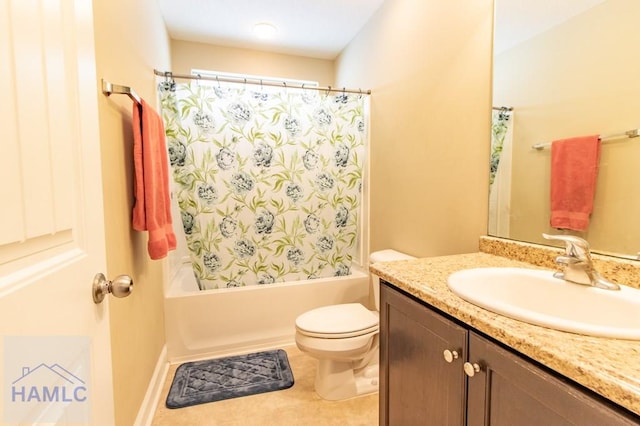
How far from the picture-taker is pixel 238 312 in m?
2.15

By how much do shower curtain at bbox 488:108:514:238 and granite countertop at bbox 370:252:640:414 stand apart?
59 cm

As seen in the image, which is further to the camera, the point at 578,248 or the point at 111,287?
the point at 578,248

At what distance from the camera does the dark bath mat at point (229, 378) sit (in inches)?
66.3

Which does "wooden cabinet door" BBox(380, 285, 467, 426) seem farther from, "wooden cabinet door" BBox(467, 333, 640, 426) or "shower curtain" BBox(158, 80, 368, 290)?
"shower curtain" BBox(158, 80, 368, 290)

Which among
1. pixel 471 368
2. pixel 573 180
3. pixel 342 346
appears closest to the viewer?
pixel 471 368

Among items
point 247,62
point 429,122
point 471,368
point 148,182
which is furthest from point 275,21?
point 471,368

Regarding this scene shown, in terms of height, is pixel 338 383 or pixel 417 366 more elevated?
pixel 417 366

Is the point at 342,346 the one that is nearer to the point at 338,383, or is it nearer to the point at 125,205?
the point at 338,383

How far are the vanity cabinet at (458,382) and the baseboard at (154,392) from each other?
3.71 ft

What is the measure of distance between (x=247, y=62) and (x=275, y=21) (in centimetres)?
58

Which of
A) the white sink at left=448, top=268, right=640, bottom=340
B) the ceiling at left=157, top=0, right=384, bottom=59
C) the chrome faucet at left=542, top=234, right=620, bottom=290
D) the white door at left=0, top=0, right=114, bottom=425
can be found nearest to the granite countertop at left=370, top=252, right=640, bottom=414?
the white sink at left=448, top=268, right=640, bottom=340

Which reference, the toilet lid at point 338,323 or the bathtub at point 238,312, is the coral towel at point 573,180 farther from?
the bathtub at point 238,312

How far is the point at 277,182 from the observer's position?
2145mm

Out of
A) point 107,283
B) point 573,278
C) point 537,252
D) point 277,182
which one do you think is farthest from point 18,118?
point 277,182
